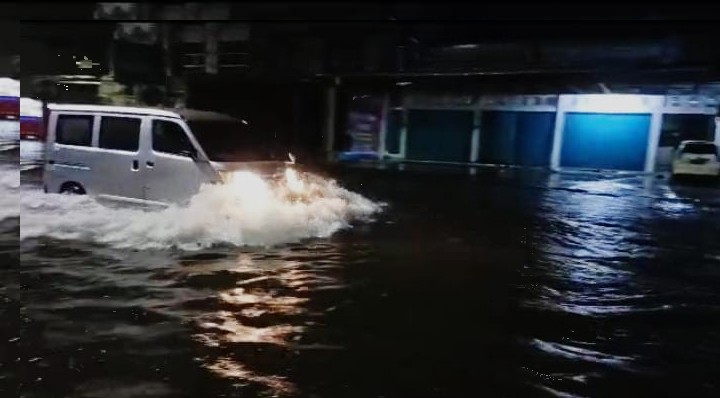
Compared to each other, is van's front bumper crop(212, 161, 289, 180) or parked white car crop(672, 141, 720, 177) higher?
parked white car crop(672, 141, 720, 177)

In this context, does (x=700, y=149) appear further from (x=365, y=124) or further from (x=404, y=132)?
(x=365, y=124)

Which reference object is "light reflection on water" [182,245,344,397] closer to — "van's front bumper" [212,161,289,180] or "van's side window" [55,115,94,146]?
"van's front bumper" [212,161,289,180]

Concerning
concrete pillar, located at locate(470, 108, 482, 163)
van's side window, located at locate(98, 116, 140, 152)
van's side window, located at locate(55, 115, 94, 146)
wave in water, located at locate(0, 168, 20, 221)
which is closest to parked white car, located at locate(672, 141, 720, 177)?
concrete pillar, located at locate(470, 108, 482, 163)

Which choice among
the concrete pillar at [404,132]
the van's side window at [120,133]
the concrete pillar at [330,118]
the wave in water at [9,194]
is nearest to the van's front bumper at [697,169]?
the concrete pillar at [404,132]

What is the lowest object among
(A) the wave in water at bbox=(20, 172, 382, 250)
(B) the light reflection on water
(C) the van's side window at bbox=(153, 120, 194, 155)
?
(B) the light reflection on water

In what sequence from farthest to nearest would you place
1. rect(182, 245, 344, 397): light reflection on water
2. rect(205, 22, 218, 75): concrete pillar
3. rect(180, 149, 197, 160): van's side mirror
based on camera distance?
rect(180, 149, 197, 160): van's side mirror < rect(205, 22, 218, 75): concrete pillar < rect(182, 245, 344, 397): light reflection on water

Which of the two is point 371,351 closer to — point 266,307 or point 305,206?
point 266,307

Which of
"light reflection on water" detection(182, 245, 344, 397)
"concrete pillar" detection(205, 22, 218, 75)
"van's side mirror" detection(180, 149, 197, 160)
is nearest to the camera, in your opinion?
"light reflection on water" detection(182, 245, 344, 397)

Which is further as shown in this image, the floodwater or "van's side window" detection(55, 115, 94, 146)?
"van's side window" detection(55, 115, 94, 146)
